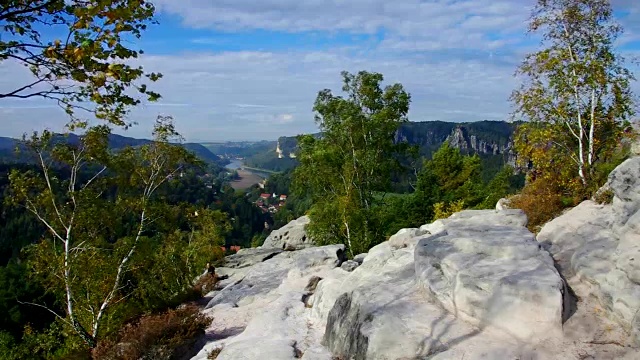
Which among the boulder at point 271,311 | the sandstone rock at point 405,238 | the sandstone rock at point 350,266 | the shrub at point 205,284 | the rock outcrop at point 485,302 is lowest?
the shrub at point 205,284

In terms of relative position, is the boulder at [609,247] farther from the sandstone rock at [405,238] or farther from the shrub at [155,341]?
the shrub at [155,341]

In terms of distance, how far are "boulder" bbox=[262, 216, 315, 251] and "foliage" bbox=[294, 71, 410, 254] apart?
507 centimetres

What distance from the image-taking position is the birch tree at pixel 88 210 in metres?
13.8

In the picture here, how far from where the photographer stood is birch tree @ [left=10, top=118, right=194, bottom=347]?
13789 mm

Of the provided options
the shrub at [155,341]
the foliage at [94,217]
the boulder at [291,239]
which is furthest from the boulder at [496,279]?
the boulder at [291,239]

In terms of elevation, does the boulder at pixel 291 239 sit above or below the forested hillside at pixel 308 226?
below

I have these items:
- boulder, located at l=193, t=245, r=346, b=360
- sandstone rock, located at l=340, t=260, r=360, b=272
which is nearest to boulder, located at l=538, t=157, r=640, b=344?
boulder, located at l=193, t=245, r=346, b=360

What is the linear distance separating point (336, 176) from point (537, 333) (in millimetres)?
20898

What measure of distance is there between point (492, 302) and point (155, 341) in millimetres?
9254

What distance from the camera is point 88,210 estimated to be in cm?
1412

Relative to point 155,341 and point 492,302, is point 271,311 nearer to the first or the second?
point 155,341

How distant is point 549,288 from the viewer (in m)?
8.45

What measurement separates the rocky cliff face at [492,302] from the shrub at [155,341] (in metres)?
0.79

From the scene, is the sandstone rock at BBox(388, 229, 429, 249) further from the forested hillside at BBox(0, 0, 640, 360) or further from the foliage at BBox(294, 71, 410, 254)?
the foliage at BBox(294, 71, 410, 254)
